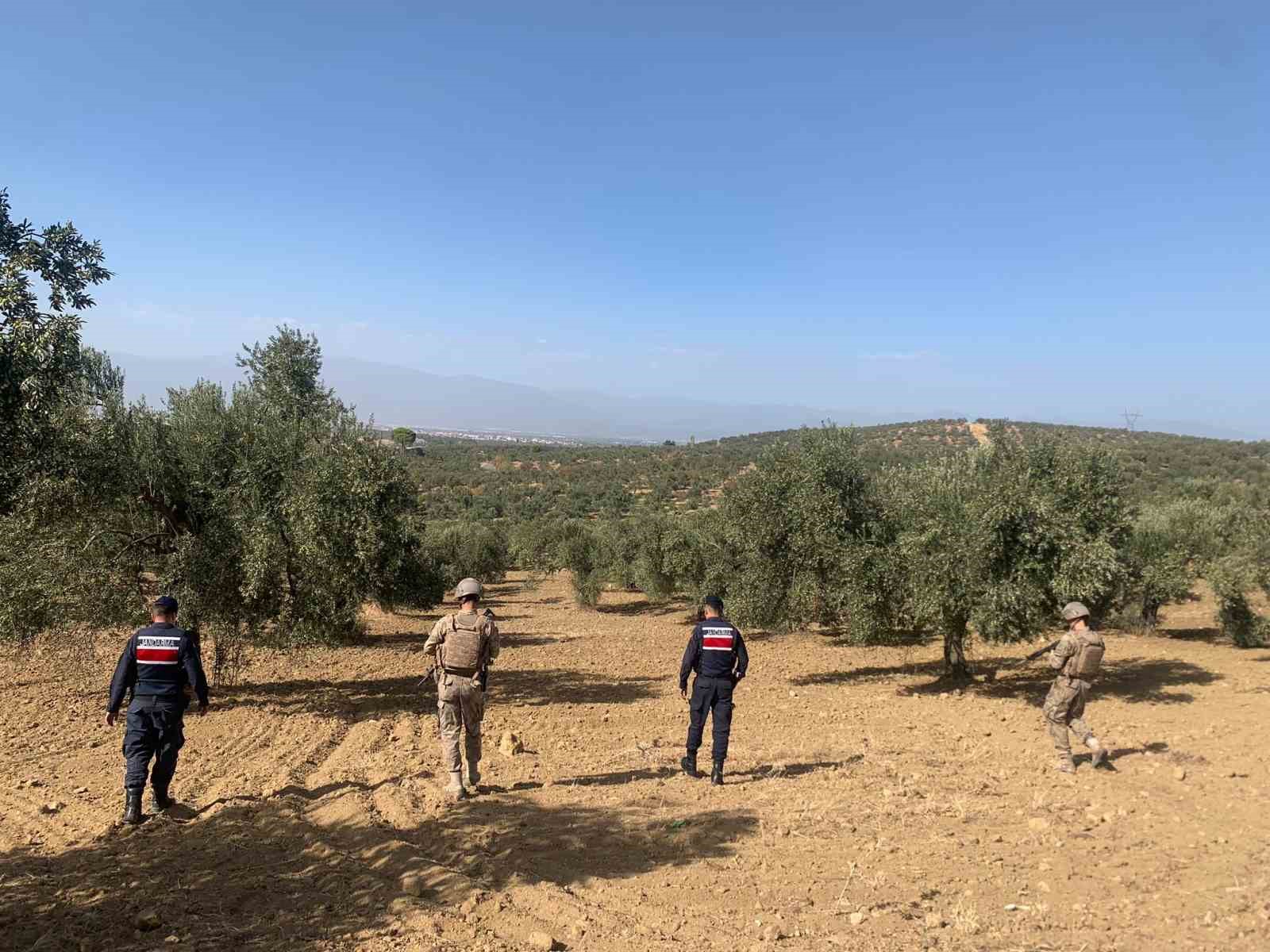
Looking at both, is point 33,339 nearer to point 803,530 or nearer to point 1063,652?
point 1063,652

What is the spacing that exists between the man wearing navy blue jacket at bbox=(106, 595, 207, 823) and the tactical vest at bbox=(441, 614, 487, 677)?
235cm

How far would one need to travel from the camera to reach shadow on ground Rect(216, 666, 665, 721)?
1203cm

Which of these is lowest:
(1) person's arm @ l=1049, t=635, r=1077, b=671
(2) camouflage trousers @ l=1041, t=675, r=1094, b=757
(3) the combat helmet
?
(2) camouflage trousers @ l=1041, t=675, r=1094, b=757

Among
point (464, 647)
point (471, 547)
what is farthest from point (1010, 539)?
point (471, 547)

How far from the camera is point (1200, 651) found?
1858cm

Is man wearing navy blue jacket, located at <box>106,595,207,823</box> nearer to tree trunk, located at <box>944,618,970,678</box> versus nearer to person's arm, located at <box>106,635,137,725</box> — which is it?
person's arm, located at <box>106,635,137,725</box>

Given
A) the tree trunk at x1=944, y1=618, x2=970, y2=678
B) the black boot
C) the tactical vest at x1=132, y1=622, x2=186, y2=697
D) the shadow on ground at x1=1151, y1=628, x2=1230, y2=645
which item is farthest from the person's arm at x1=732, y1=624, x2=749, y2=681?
the shadow on ground at x1=1151, y1=628, x2=1230, y2=645

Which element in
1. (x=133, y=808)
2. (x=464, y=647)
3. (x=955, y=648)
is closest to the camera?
(x=133, y=808)

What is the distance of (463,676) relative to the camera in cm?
743

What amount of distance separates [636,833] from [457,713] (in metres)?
2.24

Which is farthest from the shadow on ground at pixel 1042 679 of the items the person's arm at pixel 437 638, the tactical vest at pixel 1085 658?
the person's arm at pixel 437 638

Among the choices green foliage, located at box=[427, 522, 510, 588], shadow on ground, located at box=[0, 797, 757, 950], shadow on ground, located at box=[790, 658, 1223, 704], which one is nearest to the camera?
shadow on ground, located at box=[0, 797, 757, 950]

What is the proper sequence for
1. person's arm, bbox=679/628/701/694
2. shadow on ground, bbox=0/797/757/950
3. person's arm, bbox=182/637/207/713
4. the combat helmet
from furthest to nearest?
the combat helmet < person's arm, bbox=679/628/701/694 < person's arm, bbox=182/637/207/713 < shadow on ground, bbox=0/797/757/950

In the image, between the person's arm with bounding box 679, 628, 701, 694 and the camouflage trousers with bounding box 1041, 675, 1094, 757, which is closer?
the person's arm with bounding box 679, 628, 701, 694
